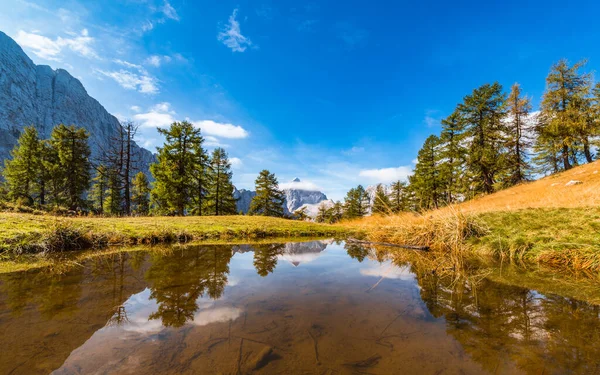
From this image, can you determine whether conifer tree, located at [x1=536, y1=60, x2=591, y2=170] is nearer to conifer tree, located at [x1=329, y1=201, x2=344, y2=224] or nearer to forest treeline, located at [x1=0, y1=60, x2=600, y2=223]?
forest treeline, located at [x1=0, y1=60, x2=600, y2=223]

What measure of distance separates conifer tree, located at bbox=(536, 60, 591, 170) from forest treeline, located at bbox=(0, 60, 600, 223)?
3.7 inches

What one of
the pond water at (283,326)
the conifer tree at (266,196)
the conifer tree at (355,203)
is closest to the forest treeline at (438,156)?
the conifer tree at (266,196)

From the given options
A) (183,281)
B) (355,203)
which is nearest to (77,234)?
(183,281)

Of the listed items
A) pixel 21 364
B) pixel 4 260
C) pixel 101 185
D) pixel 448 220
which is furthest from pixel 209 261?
pixel 101 185

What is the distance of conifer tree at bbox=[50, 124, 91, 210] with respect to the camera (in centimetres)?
2698

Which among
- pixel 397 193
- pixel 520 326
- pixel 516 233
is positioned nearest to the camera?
pixel 520 326

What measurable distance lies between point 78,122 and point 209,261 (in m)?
194

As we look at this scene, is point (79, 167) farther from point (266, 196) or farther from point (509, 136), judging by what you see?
point (509, 136)

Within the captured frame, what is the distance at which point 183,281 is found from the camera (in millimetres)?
5086

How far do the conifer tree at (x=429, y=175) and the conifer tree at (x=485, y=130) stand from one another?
4175 millimetres

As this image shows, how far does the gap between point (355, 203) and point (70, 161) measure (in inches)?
1886

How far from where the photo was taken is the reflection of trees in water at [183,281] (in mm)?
3541

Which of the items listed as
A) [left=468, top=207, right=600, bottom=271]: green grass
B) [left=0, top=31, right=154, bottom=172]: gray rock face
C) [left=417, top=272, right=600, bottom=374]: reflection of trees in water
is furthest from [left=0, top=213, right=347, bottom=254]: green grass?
[left=0, top=31, right=154, bottom=172]: gray rock face

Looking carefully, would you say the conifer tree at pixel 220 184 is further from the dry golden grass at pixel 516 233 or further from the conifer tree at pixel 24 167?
the dry golden grass at pixel 516 233
